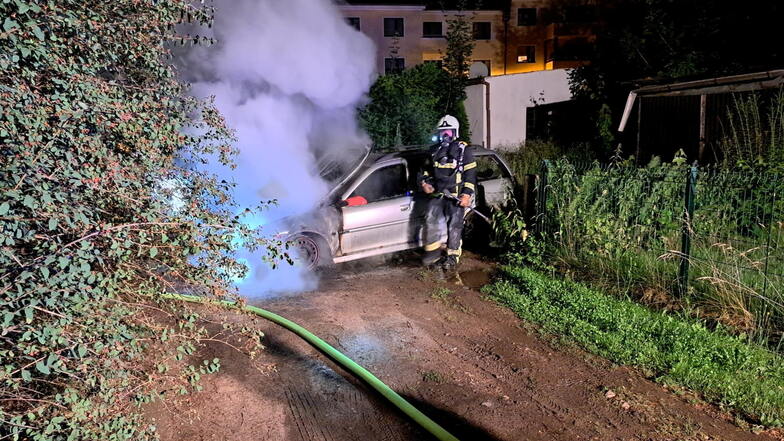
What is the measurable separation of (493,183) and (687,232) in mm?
3427

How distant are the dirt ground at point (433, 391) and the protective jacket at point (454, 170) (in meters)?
2.21

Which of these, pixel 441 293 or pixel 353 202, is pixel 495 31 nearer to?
pixel 353 202

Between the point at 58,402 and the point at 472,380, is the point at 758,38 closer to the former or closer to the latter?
the point at 472,380

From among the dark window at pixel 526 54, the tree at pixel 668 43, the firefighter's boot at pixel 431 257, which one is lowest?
the firefighter's boot at pixel 431 257

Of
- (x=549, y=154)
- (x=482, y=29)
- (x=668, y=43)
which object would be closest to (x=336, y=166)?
(x=549, y=154)

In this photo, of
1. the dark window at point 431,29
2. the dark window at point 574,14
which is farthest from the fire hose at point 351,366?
the dark window at point 431,29

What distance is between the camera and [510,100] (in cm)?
2117

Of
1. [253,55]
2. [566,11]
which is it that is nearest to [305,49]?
[253,55]

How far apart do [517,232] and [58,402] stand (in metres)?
6.29

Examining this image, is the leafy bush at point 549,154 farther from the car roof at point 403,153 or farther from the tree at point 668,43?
the car roof at point 403,153

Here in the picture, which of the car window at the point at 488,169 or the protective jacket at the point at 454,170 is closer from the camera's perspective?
the protective jacket at the point at 454,170

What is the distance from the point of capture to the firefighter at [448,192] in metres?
7.63

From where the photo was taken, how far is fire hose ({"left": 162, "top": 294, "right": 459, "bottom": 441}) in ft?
11.0

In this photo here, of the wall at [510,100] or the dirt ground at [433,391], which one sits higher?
the wall at [510,100]
